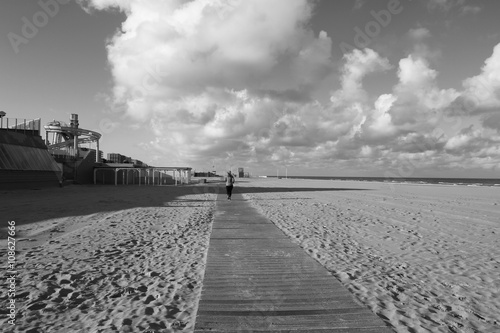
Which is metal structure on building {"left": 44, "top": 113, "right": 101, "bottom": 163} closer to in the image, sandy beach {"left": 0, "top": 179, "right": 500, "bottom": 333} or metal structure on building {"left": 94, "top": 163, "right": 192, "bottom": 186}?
metal structure on building {"left": 94, "top": 163, "right": 192, "bottom": 186}

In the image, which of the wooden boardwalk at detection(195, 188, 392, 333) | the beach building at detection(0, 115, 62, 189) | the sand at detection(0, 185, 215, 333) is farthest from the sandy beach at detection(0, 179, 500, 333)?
the beach building at detection(0, 115, 62, 189)

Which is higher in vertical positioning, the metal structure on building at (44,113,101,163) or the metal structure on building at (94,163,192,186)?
the metal structure on building at (44,113,101,163)

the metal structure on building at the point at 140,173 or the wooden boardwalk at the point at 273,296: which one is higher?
the metal structure on building at the point at 140,173

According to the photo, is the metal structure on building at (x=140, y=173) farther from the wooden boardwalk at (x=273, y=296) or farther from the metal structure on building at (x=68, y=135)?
the wooden boardwalk at (x=273, y=296)

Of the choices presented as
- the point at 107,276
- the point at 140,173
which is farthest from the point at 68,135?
the point at 107,276

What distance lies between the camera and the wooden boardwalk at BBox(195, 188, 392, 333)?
12.0ft

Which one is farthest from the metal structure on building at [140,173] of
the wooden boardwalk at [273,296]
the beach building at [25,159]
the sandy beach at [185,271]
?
the wooden boardwalk at [273,296]

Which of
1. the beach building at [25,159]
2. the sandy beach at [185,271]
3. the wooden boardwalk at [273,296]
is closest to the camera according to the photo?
the wooden boardwalk at [273,296]

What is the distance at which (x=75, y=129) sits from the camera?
169 ft

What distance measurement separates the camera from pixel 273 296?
176 inches

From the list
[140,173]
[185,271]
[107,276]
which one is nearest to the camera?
[107,276]

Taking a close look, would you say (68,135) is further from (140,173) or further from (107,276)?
(107,276)

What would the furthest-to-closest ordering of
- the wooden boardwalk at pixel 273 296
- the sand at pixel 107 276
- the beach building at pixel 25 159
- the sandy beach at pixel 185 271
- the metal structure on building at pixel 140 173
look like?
1. the metal structure on building at pixel 140 173
2. the beach building at pixel 25 159
3. the sandy beach at pixel 185 271
4. the sand at pixel 107 276
5. the wooden boardwalk at pixel 273 296

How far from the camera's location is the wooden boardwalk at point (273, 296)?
→ 3648mm
